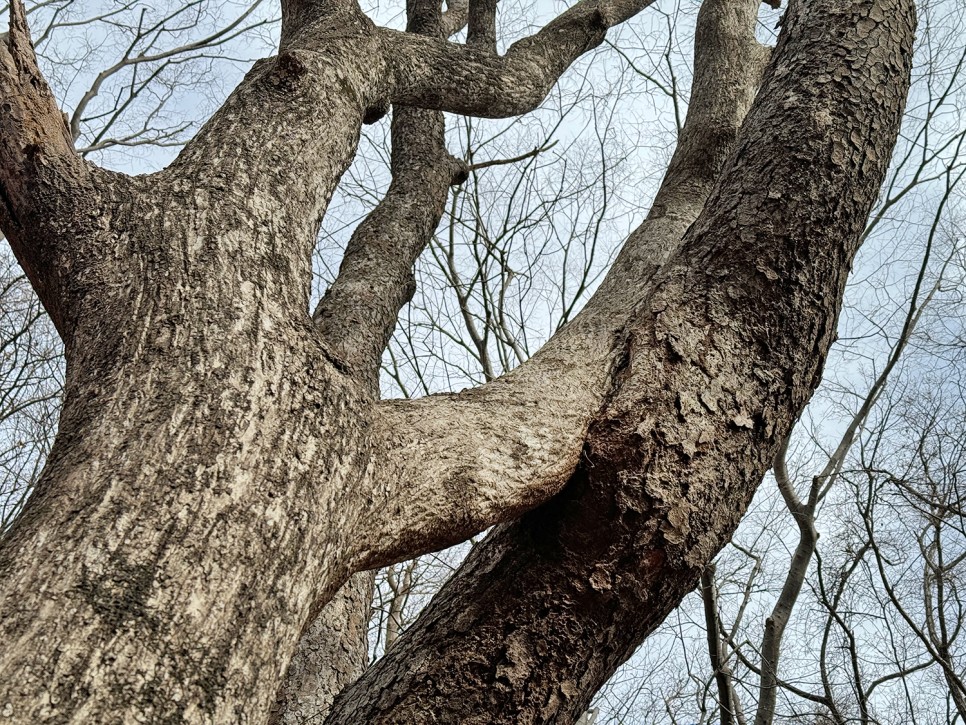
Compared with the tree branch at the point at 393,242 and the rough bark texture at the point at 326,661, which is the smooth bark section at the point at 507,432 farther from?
the rough bark texture at the point at 326,661

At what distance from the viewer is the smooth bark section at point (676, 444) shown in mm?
1426

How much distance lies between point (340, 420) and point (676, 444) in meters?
0.63

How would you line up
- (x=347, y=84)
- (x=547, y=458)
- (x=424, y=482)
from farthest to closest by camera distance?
1. (x=347, y=84)
2. (x=547, y=458)
3. (x=424, y=482)

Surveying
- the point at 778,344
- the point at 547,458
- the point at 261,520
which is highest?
the point at 778,344

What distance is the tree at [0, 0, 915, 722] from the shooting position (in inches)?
35.9

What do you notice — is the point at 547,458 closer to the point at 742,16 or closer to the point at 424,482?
the point at 424,482

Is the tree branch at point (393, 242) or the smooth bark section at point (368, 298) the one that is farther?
the tree branch at point (393, 242)

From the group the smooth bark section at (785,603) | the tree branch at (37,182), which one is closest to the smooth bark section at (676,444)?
the tree branch at (37,182)

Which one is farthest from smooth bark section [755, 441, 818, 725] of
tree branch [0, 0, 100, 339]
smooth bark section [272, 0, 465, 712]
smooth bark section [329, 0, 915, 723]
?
tree branch [0, 0, 100, 339]

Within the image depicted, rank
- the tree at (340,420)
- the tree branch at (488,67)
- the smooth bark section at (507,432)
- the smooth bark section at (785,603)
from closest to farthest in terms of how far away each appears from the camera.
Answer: the tree at (340,420), the smooth bark section at (507,432), the tree branch at (488,67), the smooth bark section at (785,603)

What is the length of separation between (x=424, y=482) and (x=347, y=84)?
105 centimetres

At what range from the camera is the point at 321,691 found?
7.35ft

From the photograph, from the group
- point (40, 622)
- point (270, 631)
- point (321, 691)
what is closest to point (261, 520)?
point (270, 631)

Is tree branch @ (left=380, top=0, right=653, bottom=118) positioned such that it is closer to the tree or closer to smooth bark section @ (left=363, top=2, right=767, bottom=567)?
the tree
